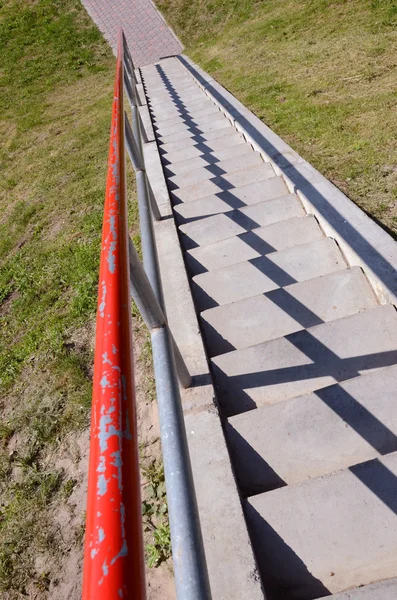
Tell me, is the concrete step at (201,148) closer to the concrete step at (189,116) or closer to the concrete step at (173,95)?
Answer: the concrete step at (189,116)

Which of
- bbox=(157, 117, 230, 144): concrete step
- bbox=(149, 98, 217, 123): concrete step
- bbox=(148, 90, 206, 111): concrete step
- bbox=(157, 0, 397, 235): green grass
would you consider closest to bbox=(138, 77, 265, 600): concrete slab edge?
bbox=(157, 0, 397, 235): green grass

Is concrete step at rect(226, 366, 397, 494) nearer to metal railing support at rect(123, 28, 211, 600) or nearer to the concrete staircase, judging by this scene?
the concrete staircase

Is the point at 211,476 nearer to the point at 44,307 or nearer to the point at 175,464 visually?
the point at 175,464

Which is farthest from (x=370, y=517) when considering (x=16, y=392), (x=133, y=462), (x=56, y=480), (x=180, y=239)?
(x=16, y=392)

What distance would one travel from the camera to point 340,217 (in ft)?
11.9

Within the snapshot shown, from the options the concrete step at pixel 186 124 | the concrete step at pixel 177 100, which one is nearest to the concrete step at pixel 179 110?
the concrete step at pixel 177 100

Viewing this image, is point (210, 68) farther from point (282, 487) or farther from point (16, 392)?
point (282, 487)

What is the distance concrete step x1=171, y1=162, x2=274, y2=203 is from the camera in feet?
15.2

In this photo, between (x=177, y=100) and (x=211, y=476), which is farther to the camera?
(x=177, y=100)

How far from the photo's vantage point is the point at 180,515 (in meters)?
1.08

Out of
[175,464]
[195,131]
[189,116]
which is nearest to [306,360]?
[175,464]

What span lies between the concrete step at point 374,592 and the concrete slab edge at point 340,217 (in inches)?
59.7

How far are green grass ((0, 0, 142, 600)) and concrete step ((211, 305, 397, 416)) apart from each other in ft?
4.04

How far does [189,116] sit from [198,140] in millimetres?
1541
